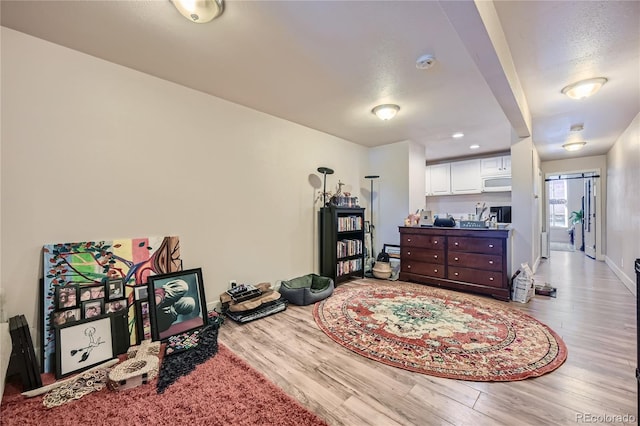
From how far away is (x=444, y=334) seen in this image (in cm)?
230

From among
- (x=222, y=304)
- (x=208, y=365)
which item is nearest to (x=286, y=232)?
(x=222, y=304)

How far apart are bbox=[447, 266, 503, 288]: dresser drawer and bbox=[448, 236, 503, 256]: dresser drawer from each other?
0.88ft

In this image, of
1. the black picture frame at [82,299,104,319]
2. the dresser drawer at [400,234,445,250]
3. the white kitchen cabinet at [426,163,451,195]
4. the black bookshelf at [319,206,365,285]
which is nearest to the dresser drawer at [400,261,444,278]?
the dresser drawer at [400,234,445,250]

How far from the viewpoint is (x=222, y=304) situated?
2.79 metres

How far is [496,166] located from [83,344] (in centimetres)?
681

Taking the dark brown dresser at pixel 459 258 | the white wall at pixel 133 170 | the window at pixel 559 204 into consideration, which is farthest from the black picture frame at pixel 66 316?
the window at pixel 559 204

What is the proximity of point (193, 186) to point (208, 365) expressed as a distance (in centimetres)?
169

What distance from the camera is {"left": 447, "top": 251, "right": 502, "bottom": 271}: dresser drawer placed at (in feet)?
10.9

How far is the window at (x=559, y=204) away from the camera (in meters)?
8.77

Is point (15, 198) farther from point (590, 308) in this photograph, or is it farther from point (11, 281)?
point (590, 308)

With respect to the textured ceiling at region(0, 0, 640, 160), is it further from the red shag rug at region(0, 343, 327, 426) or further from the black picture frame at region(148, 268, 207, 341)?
the red shag rug at region(0, 343, 327, 426)

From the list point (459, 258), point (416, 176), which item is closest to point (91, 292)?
point (459, 258)

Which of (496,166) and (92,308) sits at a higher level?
(496,166)

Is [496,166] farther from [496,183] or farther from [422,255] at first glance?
[422,255]
